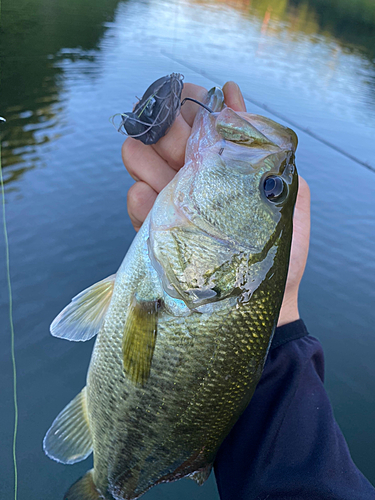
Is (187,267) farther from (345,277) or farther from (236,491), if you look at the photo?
(345,277)

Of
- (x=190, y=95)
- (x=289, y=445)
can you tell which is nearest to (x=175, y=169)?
(x=190, y=95)

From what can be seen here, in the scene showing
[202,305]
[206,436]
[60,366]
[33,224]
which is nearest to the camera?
[202,305]

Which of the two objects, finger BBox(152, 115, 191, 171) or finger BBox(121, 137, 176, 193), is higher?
finger BBox(152, 115, 191, 171)

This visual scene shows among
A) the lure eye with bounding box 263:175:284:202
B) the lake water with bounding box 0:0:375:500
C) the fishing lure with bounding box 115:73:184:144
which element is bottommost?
the lake water with bounding box 0:0:375:500

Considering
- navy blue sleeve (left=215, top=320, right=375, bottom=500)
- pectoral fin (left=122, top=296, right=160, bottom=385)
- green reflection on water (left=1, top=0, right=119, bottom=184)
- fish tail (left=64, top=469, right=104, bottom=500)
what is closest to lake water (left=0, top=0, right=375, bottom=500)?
green reflection on water (left=1, top=0, right=119, bottom=184)

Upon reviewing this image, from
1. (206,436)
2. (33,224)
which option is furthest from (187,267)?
(33,224)

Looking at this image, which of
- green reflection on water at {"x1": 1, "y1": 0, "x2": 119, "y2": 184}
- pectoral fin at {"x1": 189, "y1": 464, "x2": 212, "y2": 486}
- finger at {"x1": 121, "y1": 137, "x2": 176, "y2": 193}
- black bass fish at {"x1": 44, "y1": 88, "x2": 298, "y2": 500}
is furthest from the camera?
green reflection on water at {"x1": 1, "y1": 0, "x2": 119, "y2": 184}

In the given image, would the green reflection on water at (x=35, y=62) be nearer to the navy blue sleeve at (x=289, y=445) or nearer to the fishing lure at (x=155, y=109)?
the fishing lure at (x=155, y=109)

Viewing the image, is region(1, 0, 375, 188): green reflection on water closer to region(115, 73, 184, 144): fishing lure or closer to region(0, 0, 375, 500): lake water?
region(0, 0, 375, 500): lake water
